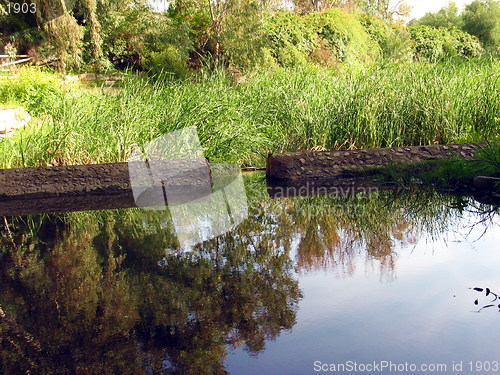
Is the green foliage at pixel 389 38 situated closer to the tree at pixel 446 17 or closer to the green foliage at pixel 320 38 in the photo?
the green foliage at pixel 320 38

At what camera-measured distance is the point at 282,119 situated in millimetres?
9102

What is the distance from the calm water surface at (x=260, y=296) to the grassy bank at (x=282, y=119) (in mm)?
2667

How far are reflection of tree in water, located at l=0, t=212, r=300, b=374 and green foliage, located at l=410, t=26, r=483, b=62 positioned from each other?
82.8 ft

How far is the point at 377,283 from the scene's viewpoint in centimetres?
347

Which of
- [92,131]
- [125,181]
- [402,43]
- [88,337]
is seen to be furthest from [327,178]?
[402,43]

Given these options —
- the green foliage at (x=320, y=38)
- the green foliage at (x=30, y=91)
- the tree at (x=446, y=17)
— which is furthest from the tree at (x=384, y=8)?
the green foliage at (x=30, y=91)

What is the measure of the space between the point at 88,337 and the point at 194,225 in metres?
2.50

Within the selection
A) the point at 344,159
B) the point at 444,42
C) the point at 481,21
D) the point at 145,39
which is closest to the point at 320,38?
the point at 145,39

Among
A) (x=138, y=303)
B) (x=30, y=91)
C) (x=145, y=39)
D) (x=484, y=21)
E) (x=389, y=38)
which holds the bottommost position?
(x=138, y=303)

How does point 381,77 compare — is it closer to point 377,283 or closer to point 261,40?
point 377,283

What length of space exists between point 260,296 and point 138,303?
704mm

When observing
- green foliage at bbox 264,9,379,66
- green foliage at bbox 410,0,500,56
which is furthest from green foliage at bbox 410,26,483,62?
green foliage at bbox 264,9,379,66

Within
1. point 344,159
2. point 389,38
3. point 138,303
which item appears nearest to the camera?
point 138,303

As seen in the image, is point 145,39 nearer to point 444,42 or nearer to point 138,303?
point 444,42
